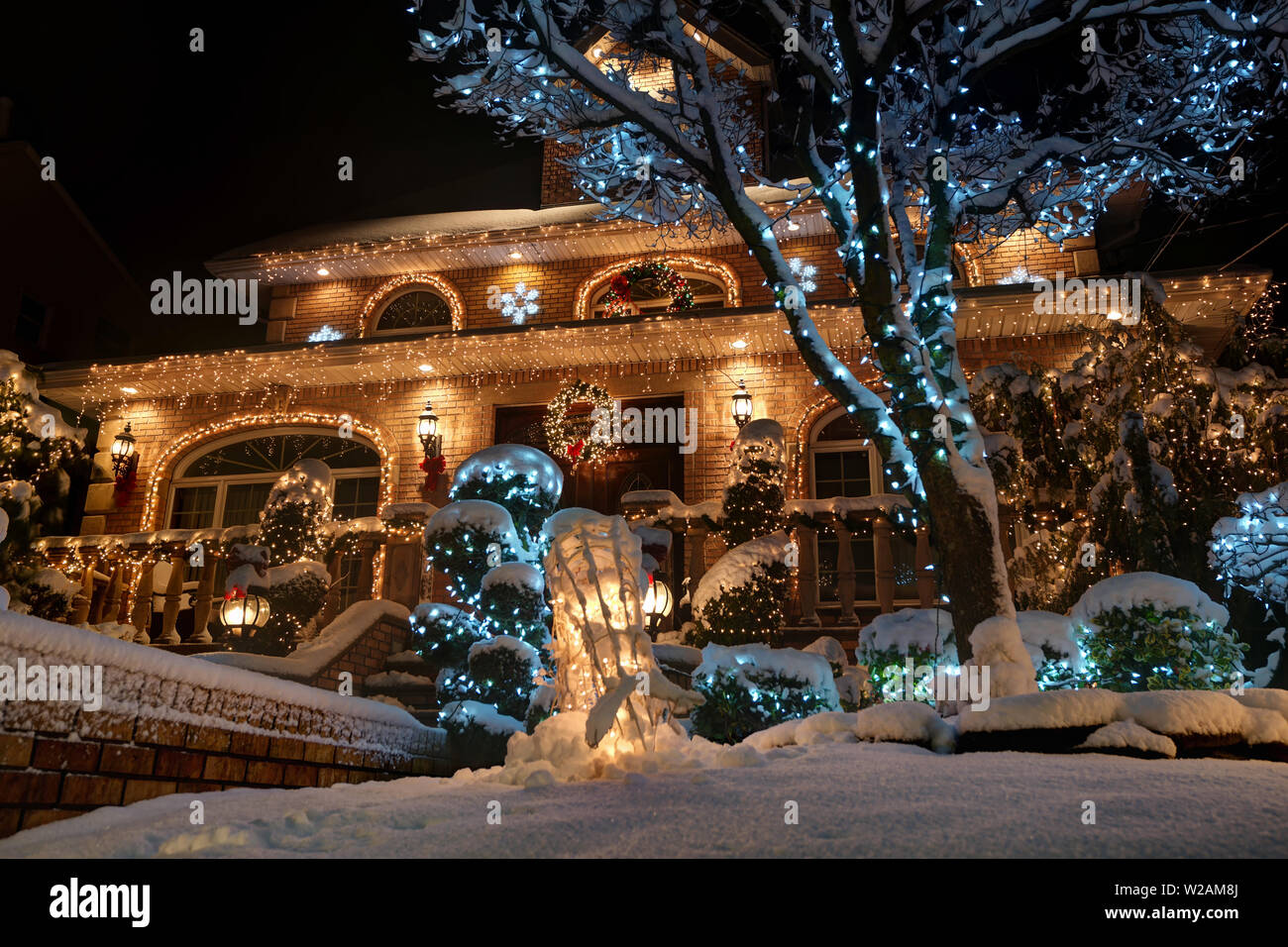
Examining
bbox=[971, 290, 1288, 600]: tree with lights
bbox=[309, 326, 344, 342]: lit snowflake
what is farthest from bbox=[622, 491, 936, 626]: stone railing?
bbox=[309, 326, 344, 342]: lit snowflake

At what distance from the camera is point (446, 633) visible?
775 cm

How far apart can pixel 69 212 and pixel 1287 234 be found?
23564 millimetres

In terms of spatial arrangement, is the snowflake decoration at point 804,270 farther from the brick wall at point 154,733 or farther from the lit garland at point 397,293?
the brick wall at point 154,733

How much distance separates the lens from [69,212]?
65.0 feet

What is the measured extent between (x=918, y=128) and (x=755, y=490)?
464 centimetres

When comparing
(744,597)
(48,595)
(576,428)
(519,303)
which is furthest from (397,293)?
(744,597)

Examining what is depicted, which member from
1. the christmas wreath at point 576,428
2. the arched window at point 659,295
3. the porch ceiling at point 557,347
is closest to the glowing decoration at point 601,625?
the porch ceiling at point 557,347

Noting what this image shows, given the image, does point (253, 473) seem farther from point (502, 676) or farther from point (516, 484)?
point (502, 676)

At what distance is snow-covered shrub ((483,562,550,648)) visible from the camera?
7559mm

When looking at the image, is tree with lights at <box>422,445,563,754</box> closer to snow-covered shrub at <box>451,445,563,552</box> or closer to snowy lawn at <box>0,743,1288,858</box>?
snow-covered shrub at <box>451,445,563,552</box>

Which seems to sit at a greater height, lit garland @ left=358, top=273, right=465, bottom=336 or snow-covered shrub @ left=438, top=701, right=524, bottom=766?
lit garland @ left=358, top=273, right=465, bottom=336

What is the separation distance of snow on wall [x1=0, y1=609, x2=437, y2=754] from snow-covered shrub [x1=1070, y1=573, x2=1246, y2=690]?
522 centimetres

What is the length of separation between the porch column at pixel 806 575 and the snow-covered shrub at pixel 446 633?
12.0 feet

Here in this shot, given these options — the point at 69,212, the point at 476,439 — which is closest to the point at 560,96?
the point at 476,439
